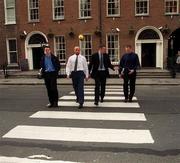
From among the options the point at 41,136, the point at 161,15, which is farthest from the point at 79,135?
the point at 161,15

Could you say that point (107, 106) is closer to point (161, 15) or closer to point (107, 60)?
point (107, 60)

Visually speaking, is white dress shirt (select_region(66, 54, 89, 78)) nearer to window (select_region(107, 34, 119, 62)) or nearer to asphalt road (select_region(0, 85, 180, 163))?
asphalt road (select_region(0, 85, 180, 163))

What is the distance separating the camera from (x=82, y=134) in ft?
24.3

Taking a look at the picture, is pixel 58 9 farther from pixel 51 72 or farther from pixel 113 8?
pixel 51 72

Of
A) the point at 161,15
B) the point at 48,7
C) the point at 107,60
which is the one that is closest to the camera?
the point at 107,60

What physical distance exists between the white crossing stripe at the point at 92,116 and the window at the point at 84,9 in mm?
20264

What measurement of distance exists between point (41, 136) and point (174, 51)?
23.2m

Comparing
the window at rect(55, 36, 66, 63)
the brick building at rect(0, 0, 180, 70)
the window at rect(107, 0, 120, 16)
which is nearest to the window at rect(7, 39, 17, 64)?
the brick building at rect(0, 0, 180, 70)

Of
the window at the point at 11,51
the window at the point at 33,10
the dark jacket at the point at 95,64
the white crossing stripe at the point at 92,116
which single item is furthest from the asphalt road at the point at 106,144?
the window at the point at 11,51

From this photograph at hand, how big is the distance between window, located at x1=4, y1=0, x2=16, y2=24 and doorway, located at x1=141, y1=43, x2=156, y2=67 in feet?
35.6

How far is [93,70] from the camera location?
1146 centimetres

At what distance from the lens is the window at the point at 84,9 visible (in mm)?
29250

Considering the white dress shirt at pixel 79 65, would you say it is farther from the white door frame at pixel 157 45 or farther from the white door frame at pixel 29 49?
the white door frame at pixel 29 49

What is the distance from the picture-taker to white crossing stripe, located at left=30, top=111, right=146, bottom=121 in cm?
895
